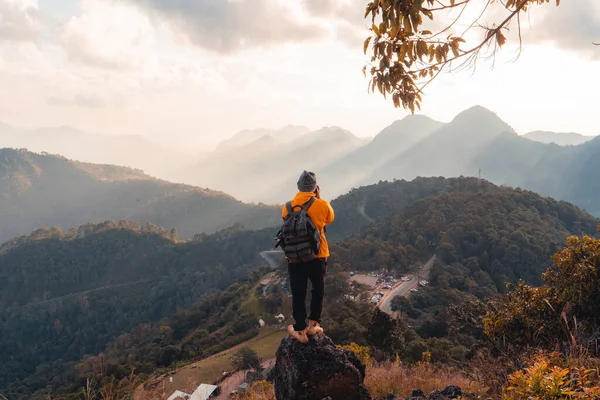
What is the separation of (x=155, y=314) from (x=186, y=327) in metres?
33.4

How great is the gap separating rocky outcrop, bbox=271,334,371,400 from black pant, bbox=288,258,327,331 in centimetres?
37

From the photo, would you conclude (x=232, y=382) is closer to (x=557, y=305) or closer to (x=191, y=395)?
(x=191, y=395)

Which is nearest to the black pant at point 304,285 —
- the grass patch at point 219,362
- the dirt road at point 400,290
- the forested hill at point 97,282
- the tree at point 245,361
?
the grass patch at point 219,362

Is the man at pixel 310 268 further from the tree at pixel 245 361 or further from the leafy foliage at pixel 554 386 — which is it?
the tree at pixel 245 361

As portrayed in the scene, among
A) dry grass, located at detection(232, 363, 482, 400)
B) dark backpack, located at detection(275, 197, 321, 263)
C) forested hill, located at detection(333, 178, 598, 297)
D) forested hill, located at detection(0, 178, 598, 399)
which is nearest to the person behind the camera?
dark backpack, located at detection(275, 197, 321, 263)

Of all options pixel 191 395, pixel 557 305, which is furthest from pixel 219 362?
pixel 557 305

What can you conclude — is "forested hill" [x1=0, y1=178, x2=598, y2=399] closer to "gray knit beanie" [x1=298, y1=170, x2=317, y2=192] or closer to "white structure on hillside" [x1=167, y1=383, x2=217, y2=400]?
"white structure on hillside" [x1=167, y1=383, x2=217, y2=400]

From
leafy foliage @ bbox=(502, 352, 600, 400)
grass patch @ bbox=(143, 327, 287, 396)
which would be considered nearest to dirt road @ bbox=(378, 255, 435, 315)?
grass patch @ bbox=(143, 327, 287, 396)

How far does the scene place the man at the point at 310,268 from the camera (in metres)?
4.57

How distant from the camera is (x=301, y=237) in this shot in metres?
4.37

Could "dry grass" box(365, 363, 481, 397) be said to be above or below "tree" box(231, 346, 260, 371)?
above

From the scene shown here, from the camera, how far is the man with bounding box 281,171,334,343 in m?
4.57

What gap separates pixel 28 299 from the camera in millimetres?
96938

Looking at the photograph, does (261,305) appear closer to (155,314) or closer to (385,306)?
(385,306)
